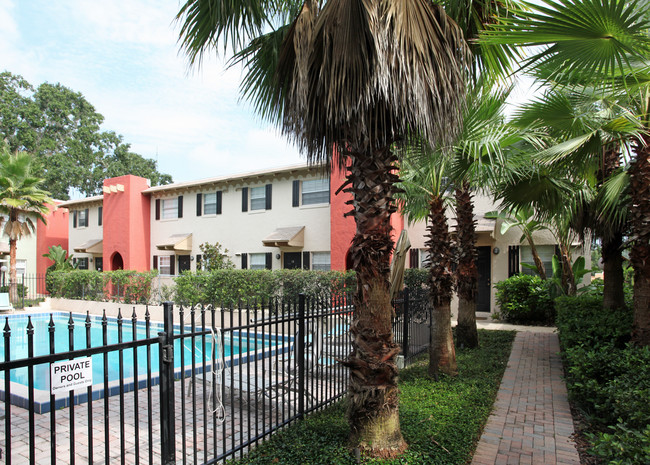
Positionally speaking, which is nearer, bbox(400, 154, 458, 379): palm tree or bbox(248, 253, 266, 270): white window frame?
bbox(400, 154, 458, 379): palm tree

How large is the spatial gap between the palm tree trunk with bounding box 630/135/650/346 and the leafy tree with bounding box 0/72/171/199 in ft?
149

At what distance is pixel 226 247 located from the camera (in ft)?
65.0

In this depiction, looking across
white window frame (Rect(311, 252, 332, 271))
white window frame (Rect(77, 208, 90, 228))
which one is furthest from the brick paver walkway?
white window frame (Rect(77, 208, 90, 228))

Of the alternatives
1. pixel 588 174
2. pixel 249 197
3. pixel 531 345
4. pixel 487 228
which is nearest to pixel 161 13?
pixel 588 174

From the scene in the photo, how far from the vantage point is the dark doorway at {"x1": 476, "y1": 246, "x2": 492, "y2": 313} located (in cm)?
1553

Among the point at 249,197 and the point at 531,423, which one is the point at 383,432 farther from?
the point at 249,197

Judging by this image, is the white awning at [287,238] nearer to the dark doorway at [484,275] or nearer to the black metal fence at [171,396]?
the dark doorway at [484,275]

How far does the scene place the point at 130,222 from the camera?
22406mm

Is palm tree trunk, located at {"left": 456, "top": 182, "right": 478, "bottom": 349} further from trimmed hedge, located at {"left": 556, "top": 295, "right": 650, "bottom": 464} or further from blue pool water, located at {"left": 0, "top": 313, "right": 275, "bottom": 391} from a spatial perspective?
blue pool water, located at {"left": 0, "top": 313, "right": 275, "bottom": 391}

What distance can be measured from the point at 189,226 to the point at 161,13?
57.7 feet

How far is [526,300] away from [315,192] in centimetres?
881

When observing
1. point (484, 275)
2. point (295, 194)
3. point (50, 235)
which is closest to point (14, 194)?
point (50, 235)

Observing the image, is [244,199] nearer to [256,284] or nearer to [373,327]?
[256,284]

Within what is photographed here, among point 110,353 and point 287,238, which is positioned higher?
point 287,238
